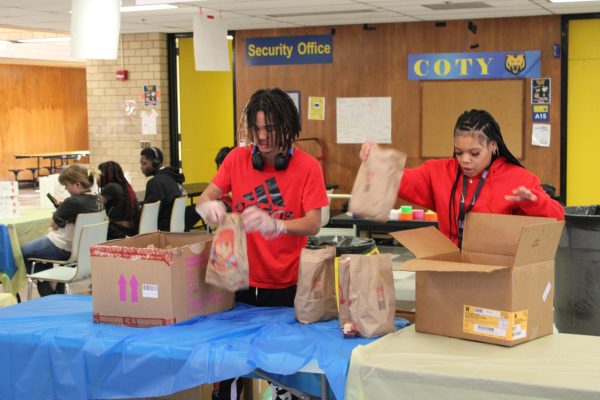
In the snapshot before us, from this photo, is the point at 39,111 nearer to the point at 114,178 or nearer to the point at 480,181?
the point at 114,178

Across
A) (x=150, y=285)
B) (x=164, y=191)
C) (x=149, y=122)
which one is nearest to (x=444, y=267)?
(x=150, y=285)

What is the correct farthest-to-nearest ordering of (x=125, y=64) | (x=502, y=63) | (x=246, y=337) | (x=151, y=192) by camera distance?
(x=125, y=64) < (x=502, y=63) < (x=151, y=192) < (x=246, y=337)

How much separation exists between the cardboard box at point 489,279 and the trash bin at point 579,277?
1246 mm

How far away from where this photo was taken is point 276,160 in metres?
3.19

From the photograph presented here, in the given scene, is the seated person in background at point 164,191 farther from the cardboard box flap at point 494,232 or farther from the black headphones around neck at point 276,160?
the cardboard box flap at point 494,232

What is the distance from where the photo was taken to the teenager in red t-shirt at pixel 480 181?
2.87m

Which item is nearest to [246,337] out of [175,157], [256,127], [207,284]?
[207,284]

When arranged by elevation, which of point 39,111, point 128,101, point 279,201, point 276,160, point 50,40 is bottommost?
point 279,201

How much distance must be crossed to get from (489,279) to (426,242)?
0.28 metres

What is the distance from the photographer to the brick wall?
10477mm

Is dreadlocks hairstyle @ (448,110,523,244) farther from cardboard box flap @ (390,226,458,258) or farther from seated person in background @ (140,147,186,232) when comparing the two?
seated person in background @ (140,147,186,232)

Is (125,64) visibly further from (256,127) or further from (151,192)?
(256,127)

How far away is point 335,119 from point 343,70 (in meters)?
0.57

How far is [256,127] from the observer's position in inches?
127
